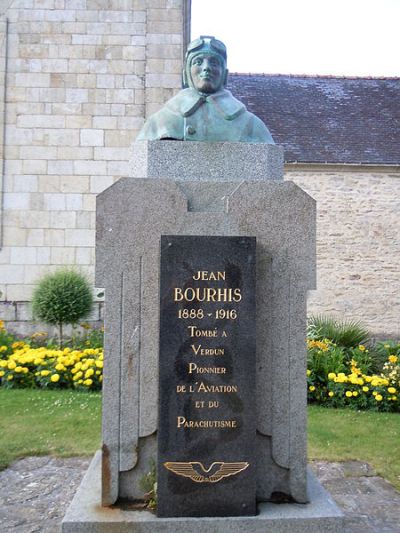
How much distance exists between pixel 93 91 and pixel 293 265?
29.1 ft

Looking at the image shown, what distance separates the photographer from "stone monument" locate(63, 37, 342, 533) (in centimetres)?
275

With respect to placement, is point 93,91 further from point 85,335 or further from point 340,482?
point 340,482

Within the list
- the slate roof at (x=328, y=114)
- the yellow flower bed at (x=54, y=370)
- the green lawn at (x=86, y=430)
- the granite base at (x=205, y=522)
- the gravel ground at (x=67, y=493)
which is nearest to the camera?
the granite base at (x=205, y=522)

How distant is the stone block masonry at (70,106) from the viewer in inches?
414

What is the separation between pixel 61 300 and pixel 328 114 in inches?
476

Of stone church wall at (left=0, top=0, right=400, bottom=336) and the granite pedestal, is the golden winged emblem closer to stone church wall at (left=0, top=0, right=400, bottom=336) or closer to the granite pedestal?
the granite pedestal

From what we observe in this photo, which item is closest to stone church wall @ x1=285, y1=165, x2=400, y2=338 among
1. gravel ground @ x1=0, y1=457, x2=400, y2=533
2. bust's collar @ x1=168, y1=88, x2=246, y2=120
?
gravel ground @ x1=0, y1=457, x2=400, y2=533

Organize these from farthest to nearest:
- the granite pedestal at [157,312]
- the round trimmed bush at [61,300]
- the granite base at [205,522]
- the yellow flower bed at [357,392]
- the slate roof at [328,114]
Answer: the slate roof at [328,114]
the round trimmed bush at [61,300]
the yellow flower bed at [357,392]
the granite pedestal at [157,312]
the granite base at [205,522]

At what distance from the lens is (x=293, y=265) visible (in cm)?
295

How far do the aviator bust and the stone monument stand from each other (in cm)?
12

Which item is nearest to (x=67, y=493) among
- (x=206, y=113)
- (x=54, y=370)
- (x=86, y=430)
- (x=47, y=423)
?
(x=86, y=430)

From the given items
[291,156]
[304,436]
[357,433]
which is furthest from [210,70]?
[291,156]

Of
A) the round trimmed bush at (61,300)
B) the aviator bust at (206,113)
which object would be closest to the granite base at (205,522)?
the aviator bust at (206,113)

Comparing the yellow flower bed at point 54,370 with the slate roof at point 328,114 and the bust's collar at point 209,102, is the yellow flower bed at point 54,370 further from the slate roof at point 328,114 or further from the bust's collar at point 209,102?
the slate roof at point 328,114
